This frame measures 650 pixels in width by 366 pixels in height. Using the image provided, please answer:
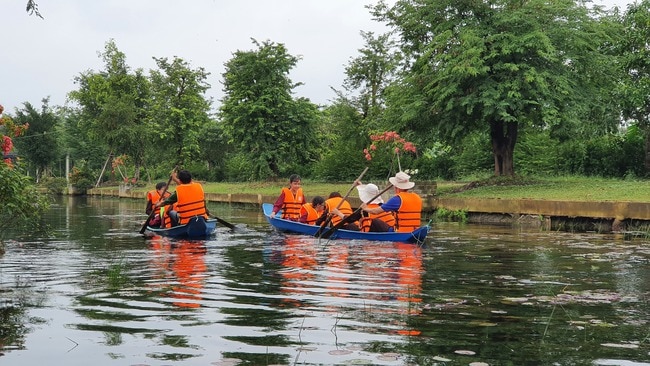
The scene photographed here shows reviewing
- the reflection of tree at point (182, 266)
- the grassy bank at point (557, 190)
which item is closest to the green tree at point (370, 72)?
the grassy bank at point (557, 190)

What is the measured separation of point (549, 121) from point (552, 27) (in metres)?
3.73

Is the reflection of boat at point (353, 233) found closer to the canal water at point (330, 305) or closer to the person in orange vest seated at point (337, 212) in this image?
the canal water at point (330, 305)

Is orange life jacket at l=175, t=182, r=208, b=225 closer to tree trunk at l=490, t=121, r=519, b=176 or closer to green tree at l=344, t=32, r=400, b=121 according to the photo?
tree trunk at l=490, t=121, r=519, b=176

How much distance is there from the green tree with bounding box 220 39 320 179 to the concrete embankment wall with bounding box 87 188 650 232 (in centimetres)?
1797

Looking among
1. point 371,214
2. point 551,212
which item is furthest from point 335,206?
point 551,212

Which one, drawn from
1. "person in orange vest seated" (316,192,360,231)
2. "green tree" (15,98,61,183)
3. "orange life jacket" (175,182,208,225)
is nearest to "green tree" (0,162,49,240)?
"orange life jacket" (175,182,208,225)

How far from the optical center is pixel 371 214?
16.9 metres

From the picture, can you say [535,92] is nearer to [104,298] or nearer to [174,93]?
[104,298]

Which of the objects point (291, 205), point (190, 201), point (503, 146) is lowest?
point (291, 205)

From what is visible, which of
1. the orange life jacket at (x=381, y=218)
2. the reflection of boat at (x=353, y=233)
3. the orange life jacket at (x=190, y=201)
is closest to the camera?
the reflection of boat at (x=353, y=233)

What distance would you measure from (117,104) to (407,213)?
49.1 meters

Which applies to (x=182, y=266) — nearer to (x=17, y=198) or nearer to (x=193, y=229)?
(x=17, y=198)

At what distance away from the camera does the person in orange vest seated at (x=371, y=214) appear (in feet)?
53.8

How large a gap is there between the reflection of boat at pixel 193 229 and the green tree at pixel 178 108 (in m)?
38.7
